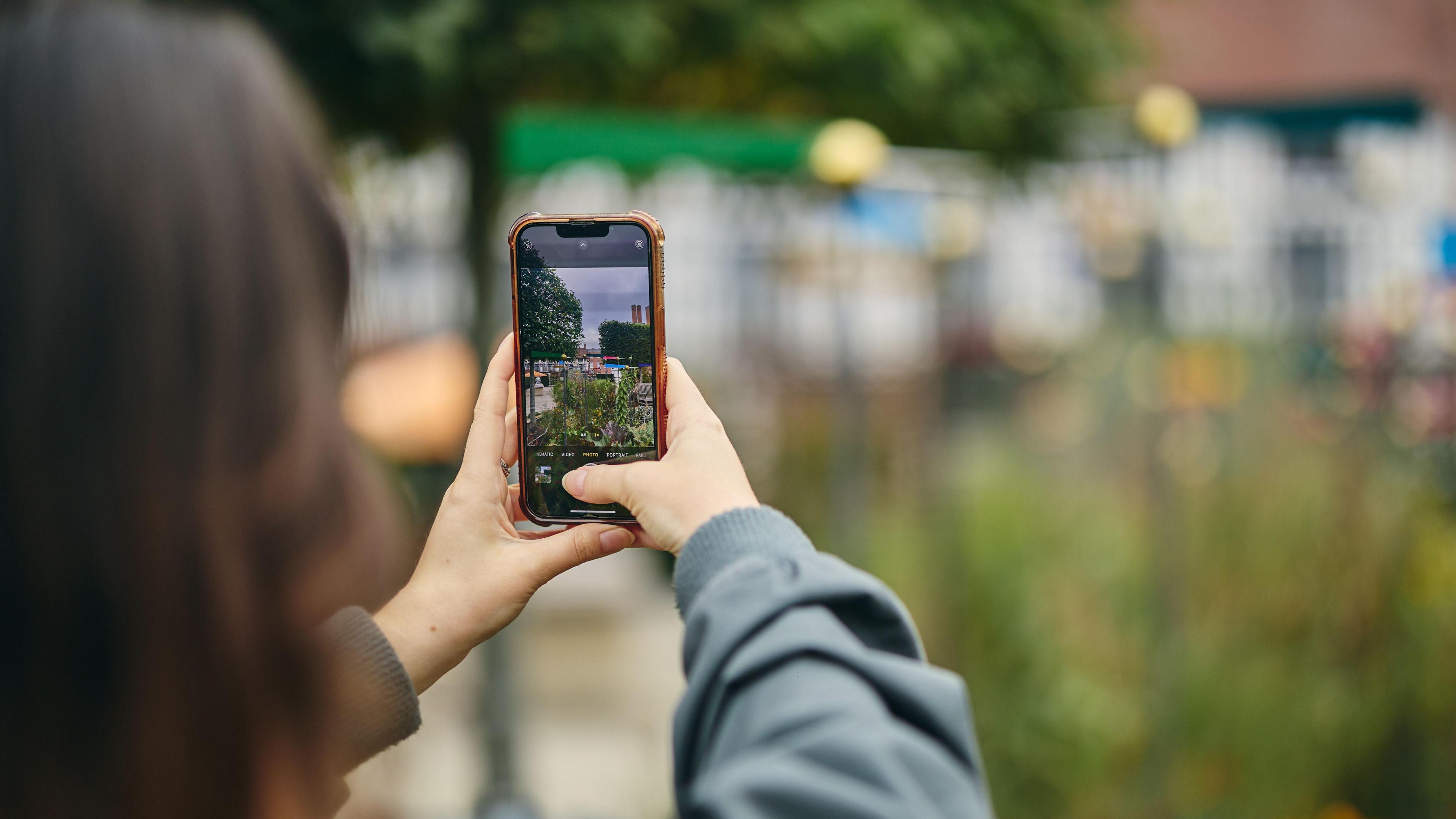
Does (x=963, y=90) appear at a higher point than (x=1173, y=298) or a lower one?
higher

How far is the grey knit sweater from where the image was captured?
693mm

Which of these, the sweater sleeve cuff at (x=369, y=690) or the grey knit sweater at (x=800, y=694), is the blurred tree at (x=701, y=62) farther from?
the grey knit sweater at (x=800, y=694)

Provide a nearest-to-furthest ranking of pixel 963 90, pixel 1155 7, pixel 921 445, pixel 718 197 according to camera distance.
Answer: pixel 963 90, pixel 921 445, pixel 1155 7, pixel 718 197

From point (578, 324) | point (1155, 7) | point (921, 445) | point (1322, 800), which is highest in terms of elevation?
point (1155, 7)

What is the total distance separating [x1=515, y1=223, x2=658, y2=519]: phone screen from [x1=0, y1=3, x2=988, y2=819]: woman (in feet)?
0.55

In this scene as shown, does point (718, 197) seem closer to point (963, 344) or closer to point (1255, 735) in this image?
point (963, 344)

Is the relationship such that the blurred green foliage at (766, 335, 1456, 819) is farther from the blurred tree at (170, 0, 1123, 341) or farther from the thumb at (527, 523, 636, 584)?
the thumb at (527, 523, 636, 584)

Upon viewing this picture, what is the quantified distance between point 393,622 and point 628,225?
0.37m

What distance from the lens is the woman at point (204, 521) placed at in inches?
27.5

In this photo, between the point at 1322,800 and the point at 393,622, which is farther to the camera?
the point at 1322,800

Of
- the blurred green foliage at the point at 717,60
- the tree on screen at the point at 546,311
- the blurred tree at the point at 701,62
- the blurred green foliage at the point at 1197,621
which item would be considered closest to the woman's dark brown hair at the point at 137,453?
the tree on screen at the point at 546,311

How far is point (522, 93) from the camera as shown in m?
2.88

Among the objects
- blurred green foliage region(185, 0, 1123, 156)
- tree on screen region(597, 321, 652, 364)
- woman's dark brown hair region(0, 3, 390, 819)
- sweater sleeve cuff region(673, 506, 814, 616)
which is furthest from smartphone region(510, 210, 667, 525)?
blurred green foliage region(185, 0, 1123, 156)

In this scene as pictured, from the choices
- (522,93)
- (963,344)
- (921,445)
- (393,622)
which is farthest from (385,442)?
(963,344)
